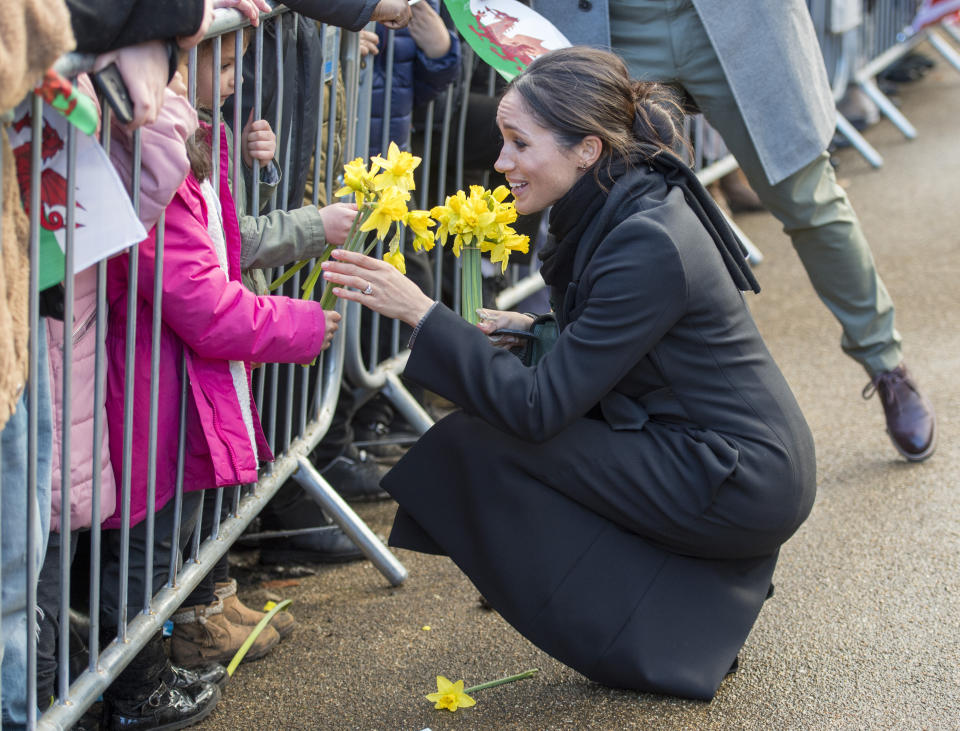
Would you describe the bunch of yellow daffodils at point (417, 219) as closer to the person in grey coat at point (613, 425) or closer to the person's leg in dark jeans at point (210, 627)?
the person in grey coat at point (613, 425)

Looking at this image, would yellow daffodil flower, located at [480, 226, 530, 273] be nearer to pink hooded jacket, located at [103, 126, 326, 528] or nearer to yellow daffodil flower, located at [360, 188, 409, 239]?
yellow daffodil flower, located at [360, 188, 409, 239]

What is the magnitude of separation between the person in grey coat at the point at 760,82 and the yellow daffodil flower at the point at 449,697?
1771mm

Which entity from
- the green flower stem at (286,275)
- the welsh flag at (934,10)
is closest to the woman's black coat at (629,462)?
the green flower stem at (286,275)

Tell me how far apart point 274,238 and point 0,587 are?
106 centimetres

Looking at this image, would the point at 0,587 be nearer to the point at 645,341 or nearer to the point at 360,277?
the point at 360,277

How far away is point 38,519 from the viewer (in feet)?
6.39

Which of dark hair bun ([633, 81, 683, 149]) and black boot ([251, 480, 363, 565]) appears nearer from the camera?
dark hair bun ([633, 81, 683, 149])

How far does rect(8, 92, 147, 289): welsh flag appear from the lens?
6.03ft

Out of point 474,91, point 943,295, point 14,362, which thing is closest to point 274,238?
point 14,362

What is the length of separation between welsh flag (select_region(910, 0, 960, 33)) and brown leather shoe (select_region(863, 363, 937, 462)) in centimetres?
487

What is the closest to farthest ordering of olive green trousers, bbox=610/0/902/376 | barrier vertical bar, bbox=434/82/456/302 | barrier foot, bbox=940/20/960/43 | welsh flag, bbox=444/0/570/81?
welsh flag, bbox=444/0/570/81 < olive green trousers, bbox=610/0/902/376 < barrier vertical bar, bbox=434/82/456/302 < barrier foot, bbox=940/20/960/43

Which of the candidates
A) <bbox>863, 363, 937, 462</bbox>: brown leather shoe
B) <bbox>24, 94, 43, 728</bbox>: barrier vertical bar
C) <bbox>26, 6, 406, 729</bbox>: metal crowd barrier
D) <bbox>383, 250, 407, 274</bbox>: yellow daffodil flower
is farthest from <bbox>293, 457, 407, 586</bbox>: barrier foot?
<bbox>863, 363, 937, 462</bbox>: brown leather shoe

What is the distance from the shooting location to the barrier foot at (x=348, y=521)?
10.5 feet

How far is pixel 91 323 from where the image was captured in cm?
222
